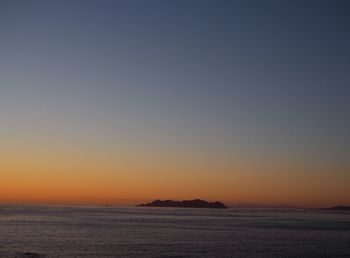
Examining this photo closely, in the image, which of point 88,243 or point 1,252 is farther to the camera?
point 88,243

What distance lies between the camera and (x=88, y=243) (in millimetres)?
60438

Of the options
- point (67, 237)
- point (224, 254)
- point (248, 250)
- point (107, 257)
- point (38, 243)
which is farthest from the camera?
point (67, 237)

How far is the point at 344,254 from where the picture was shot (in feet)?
173

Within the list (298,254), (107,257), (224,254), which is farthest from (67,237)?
(298,254)

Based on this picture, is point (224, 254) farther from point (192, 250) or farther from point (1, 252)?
point (1, 252)

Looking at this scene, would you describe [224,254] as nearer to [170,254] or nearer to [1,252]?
[170,254]

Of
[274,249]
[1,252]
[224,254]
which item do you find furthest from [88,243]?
[274,249]

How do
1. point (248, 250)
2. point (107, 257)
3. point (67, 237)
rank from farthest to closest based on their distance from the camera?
1. point (67, 237)
2. point (248, 250)
3. point (107, 257)

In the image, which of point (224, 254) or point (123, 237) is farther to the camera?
point (123, 237)

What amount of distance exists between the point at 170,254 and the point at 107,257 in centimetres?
679

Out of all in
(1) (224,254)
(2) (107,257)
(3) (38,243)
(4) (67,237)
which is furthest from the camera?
(4) (67,237)

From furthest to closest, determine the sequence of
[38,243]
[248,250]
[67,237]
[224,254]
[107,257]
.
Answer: [67,237] < [38,243] < [248,250] < [224,254] < [107,257]

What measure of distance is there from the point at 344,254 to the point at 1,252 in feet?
123

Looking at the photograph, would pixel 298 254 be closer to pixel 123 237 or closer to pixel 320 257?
pixel 320 257
